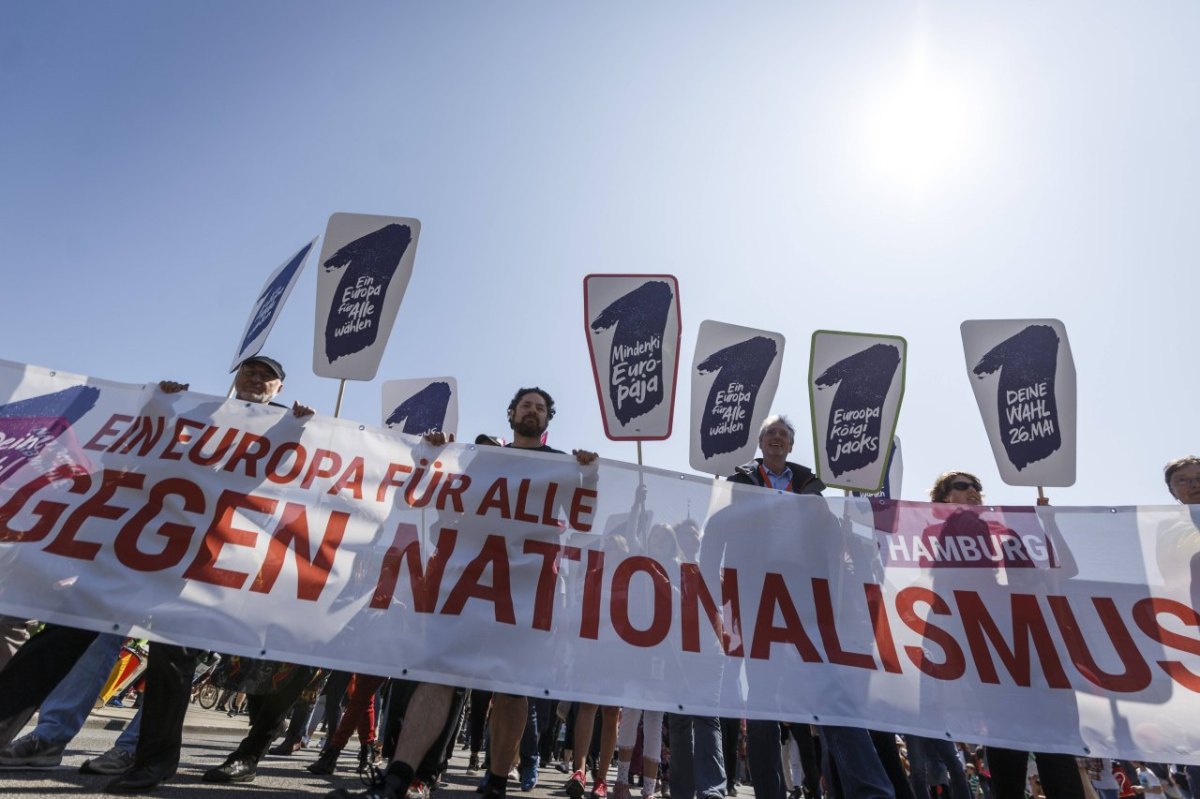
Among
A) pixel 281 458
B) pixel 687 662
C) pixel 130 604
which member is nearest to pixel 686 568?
pixel 687 662

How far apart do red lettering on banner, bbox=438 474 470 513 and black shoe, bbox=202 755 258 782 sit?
1.84 metres

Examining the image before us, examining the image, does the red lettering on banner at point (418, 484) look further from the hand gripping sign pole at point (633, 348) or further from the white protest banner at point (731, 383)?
the white protest banner at point (731, 383)

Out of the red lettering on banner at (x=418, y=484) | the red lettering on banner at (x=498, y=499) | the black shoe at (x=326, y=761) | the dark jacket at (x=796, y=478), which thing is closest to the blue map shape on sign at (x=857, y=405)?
the dark jacket at (x=796, y=478)

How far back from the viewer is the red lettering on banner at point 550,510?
13.2 ft

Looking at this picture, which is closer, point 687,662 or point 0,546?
point 0,546

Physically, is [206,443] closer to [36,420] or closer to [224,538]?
[224,538]

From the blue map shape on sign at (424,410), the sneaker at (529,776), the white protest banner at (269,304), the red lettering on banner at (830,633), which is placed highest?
the blue map shape on sign at (424,410)

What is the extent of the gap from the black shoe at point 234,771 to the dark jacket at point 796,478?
3.28 meters

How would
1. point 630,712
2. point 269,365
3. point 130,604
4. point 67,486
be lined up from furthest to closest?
point 630,712 < point 269,365 < point 67,486 < point 130,604

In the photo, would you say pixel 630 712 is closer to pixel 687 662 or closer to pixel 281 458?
pixel 687 662

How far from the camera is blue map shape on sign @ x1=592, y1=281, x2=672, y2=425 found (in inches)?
207

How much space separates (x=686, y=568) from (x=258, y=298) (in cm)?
363

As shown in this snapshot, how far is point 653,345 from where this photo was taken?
17.8ft

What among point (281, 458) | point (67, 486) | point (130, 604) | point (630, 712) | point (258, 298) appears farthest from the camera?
point (630, 712)
